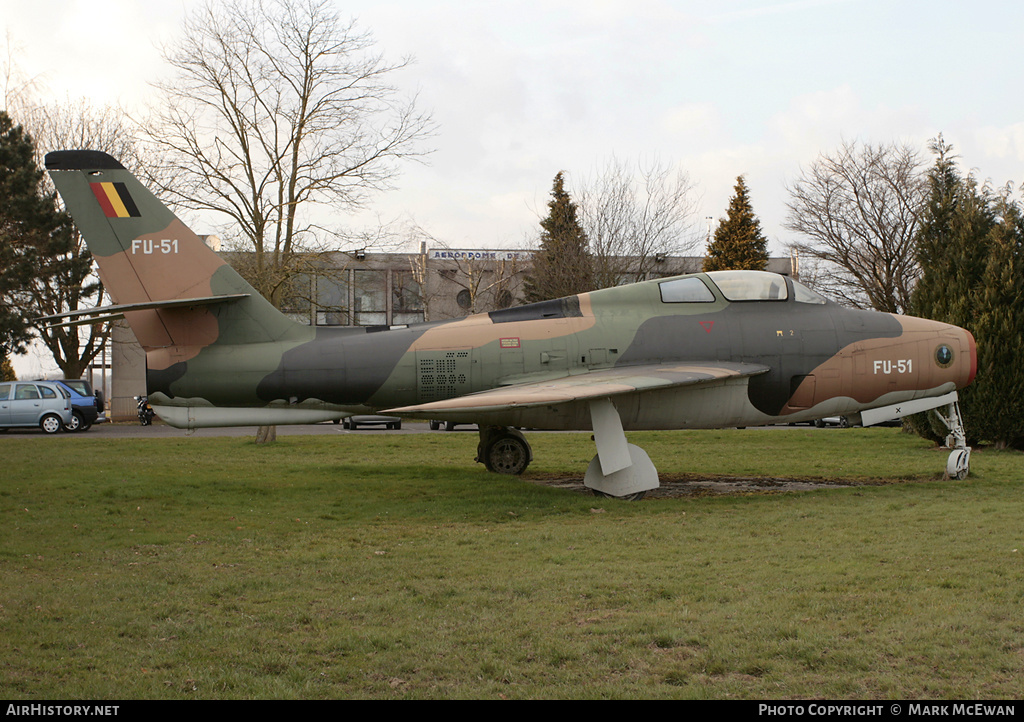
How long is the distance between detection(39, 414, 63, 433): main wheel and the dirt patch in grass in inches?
935

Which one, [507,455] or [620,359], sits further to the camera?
[507,455]

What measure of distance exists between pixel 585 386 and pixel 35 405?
2762 cm

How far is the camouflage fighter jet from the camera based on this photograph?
12305 millimetres

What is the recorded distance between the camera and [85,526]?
32.3 feet

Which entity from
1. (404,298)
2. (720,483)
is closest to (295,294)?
(720,483)

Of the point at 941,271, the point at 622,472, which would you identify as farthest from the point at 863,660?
the point at 941,271

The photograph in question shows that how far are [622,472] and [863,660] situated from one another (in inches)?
282

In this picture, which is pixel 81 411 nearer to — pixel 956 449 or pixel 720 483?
pixel 720 483

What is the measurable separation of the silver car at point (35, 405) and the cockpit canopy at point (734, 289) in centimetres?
2715

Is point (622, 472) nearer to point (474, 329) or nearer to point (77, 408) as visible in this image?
point (474, 329)

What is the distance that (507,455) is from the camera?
50.9 ft

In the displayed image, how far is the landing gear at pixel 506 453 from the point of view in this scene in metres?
15.4

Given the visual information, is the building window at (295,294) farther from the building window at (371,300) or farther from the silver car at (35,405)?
the building window at (371,300)
